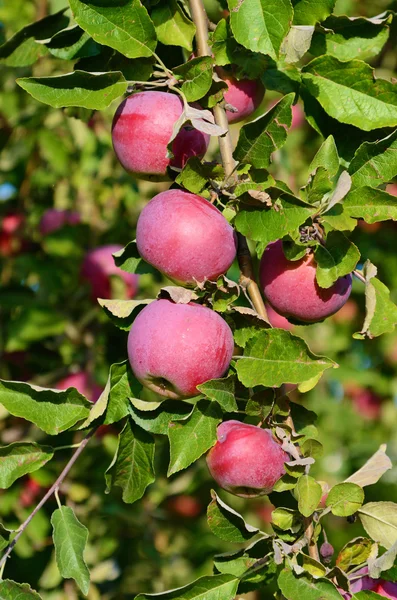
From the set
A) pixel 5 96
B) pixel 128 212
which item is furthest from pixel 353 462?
pixel 5 96

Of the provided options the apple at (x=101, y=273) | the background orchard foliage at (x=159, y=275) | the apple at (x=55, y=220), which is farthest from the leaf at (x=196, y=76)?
the apple at (x=55, y=220)

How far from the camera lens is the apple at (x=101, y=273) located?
2.29m

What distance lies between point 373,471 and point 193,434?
0.97ft

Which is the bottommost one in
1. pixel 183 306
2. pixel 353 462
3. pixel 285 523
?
pixel 353 462

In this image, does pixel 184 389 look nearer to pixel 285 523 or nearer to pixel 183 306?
pixel 183 306

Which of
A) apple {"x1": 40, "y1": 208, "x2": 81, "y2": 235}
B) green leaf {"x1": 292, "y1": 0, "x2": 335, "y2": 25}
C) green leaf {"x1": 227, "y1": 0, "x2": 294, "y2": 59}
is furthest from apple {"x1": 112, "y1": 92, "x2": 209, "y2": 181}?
apple {"x1": 40, "y1": 208, "x2": 81, "y2": 235}

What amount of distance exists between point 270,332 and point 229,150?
0.28 m

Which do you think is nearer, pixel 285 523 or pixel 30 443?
pixel 285 523

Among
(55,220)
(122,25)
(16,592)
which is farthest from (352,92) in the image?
(55,220)

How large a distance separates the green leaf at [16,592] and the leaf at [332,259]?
1.86ft

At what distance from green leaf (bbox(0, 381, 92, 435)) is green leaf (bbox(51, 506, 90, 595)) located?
12cm

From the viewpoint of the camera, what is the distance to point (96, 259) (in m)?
2.31

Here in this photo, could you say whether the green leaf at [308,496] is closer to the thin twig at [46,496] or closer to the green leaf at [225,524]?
the green leaf at [225,524]

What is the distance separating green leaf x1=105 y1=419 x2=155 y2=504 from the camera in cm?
111
